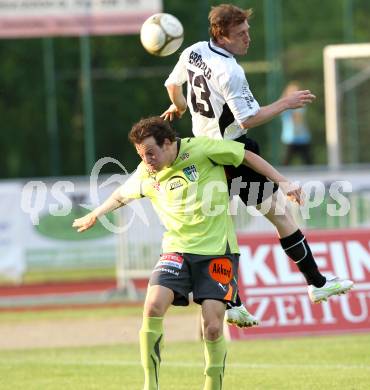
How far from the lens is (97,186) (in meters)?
17.5

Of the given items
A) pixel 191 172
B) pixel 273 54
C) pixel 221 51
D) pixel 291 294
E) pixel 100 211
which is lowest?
pixel 291 294

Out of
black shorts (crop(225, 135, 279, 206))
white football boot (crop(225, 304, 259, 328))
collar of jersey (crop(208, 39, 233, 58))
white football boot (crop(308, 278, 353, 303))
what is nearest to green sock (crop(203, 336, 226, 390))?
white football boot (crop(225, 304, 259, 328))

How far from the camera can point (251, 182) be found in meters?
8.45

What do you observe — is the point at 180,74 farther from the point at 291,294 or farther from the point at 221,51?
the point at 291,294

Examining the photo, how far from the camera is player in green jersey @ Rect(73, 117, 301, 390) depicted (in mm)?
7629

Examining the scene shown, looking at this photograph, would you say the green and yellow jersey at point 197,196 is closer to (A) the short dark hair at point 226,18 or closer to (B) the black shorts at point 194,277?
(B) the black shorts at point 194,277

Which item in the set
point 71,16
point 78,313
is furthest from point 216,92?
point 71,16

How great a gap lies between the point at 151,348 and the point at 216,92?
6.25 feet

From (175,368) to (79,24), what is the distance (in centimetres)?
1133

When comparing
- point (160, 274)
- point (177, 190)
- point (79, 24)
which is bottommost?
point (160, 274)

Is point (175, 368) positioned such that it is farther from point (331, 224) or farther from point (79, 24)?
point (79, 24)

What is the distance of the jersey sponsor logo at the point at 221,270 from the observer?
25.3 feet

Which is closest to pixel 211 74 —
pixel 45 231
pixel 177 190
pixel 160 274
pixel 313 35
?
pixel 177 190

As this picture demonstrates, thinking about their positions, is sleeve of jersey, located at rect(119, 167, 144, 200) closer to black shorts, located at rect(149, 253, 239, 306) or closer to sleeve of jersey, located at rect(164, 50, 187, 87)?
black shorts, located at rect(149, 253, 239, 306)
